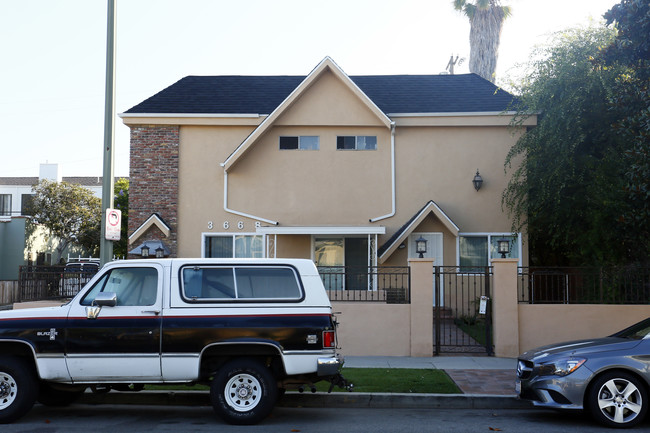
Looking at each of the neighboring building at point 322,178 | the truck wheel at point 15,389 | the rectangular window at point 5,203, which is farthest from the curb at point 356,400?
the rectangular window at point 5,203

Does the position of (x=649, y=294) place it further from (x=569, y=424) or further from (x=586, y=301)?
(x=569, y=424)

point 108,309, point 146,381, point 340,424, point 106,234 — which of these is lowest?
point 340,424

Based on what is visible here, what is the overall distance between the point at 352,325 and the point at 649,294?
5.93 m

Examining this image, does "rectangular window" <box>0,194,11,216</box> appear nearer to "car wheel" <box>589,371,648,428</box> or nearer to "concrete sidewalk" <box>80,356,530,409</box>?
"concrete sidewalk" <box>80,356,530,409</box>

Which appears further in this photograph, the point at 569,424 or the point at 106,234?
the point at 106,234

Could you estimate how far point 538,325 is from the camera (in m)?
13.7

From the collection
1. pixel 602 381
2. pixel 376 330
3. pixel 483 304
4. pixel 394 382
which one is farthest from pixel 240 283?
pixel 483 304

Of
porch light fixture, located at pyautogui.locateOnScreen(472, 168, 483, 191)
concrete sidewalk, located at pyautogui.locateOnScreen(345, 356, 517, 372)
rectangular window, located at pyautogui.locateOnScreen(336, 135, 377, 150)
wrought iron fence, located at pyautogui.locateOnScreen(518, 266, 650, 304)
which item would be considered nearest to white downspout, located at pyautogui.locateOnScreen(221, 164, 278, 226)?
rectangular window, located at pyautogui.locateOnScreen(336, 135, 377, 150)

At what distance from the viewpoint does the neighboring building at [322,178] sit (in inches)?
758

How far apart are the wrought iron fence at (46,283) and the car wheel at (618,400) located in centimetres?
1034

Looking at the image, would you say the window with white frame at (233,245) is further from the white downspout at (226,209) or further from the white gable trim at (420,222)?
the white gable trim at (420,222)

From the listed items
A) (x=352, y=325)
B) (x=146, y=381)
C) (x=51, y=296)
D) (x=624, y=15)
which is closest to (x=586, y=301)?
(x=352, y=325)

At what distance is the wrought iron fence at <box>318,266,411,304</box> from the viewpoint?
46.2 ft

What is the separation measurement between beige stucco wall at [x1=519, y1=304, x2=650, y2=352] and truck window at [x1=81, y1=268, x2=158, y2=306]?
8.08 metres
